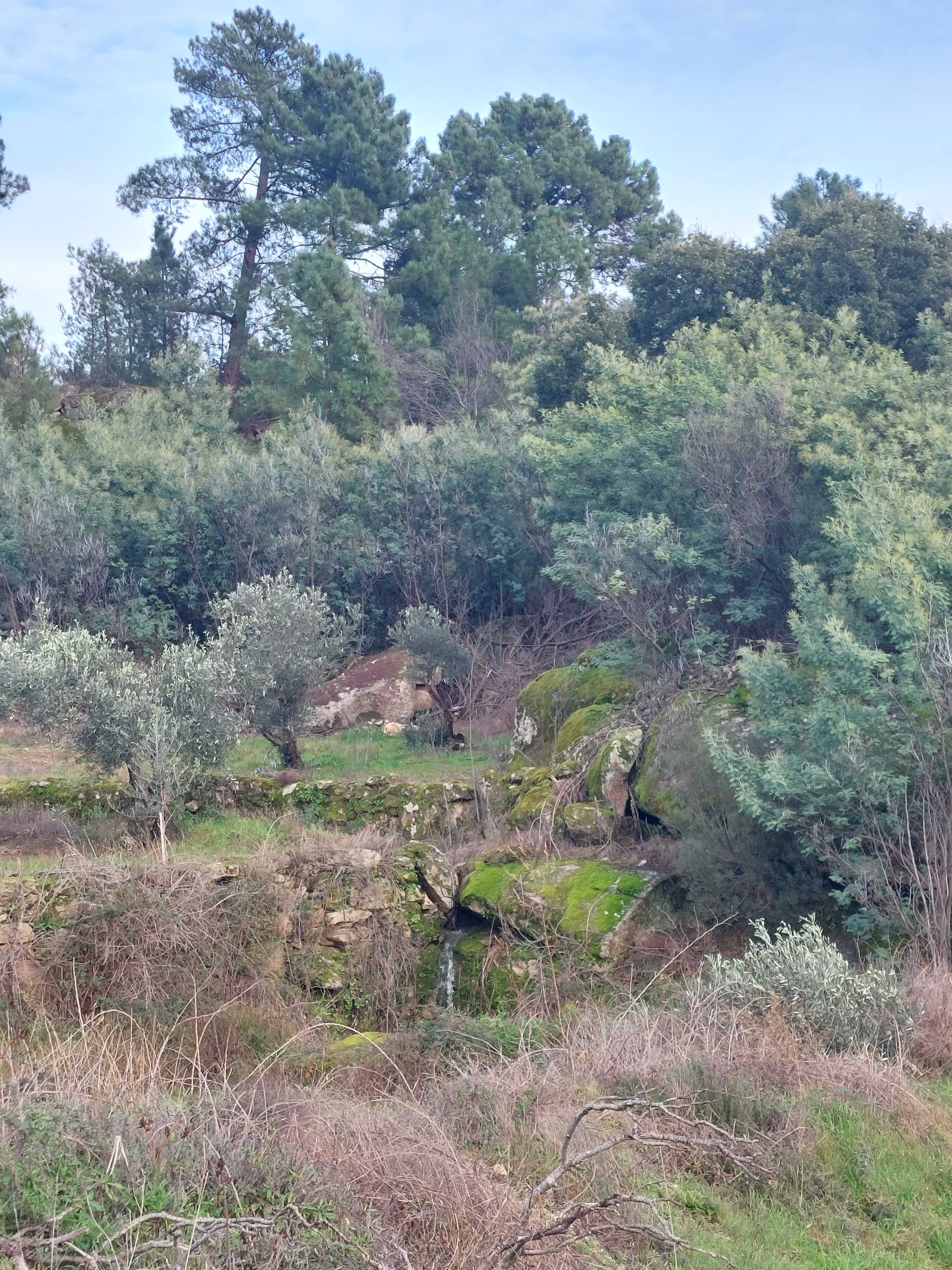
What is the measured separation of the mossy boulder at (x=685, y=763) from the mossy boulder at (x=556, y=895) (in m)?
0.97

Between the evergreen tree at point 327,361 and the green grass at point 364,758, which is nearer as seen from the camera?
the green grass at point 364,758

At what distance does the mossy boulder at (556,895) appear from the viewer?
11039mm

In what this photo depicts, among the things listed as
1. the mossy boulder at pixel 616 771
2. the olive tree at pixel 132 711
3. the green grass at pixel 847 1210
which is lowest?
the green grass at pixel 847 1210

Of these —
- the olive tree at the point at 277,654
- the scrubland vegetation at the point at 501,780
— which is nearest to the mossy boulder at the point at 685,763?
the scrubland vegetation at the point at 501,780

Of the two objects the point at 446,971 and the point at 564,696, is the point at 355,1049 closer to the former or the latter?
the point at 446,971

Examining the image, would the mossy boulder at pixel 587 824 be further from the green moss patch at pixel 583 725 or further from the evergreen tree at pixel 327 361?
the evergreen tree at pixel 327 361

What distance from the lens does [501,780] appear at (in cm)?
1534

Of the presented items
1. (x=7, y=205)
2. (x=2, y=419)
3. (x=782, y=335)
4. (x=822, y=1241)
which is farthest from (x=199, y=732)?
(x=7, y=205)

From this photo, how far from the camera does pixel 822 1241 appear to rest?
579cm

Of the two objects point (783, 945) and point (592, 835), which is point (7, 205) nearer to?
point (592, 835)

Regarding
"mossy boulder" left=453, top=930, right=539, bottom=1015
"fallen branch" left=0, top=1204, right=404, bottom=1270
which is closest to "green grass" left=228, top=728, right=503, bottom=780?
"mossy boulder" left=453, top=930, right=539, bottom=1015

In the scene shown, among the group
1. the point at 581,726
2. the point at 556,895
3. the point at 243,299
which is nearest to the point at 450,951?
the point at 556,895

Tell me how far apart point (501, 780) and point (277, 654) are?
13.6 ft

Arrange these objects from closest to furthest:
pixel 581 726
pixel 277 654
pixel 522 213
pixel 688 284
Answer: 1. pixel 581 726
2. pixel 277 654
3. pixel 688 284
4. pixel 522 213
